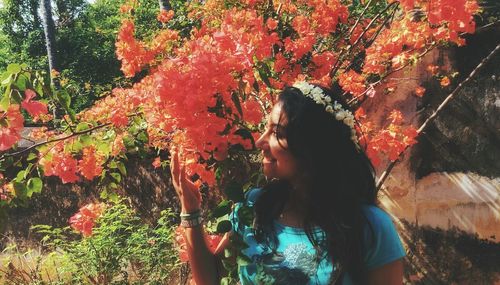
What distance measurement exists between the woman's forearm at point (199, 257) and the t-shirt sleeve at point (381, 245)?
0.51 m

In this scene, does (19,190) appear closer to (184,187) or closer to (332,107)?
(184,187)

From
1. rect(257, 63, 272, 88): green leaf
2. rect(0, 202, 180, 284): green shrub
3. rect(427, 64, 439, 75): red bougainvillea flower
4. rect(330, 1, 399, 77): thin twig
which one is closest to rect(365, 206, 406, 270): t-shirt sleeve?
rect(257, 63, 272, 88): green leaf

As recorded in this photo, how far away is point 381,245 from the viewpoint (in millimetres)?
1188

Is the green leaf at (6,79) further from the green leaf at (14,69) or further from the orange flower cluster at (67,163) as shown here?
the orange flower cluster at (67,163)

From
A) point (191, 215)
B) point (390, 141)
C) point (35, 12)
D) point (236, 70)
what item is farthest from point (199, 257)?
point (35, 12)

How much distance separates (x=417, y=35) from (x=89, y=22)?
50.8 feet

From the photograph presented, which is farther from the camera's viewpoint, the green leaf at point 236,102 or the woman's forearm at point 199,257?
the green leaf at point 236,102

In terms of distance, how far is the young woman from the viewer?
120 centimetres

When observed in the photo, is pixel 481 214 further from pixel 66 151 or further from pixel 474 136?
pixel 66 151

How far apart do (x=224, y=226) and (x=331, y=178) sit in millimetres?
358

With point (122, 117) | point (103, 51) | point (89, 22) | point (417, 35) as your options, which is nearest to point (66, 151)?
point (122, 117)

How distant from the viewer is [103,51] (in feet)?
43.3

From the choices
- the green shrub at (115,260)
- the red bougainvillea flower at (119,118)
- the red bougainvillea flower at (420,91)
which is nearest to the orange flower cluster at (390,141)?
the red bougainvillea flower at (420,91)

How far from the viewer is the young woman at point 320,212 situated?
1198mm
